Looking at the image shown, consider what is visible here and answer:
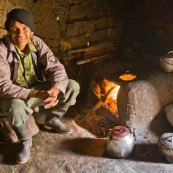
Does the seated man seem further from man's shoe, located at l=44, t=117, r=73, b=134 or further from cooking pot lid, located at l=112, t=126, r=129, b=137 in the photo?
cooking pot lid, located at l=112, t=126, r=129, b=137

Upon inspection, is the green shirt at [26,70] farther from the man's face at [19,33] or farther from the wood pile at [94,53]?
the wood pile at [94,53]

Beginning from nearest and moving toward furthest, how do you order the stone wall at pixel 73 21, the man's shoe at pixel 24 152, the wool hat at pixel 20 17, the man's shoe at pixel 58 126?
the wool hat at pixel 20 17, the man's shoe at pixel 24 152, the man's shoe at pixel 58 126, the stone wall at pixel 73 21

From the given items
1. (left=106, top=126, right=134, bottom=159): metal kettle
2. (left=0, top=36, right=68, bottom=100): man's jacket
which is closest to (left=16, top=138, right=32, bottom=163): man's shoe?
(left=0, top=36, right=68, bottom=100): man's jacket

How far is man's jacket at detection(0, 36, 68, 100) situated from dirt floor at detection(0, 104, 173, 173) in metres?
0.78

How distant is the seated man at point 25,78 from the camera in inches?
121

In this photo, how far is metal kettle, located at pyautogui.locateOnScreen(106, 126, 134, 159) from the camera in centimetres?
324

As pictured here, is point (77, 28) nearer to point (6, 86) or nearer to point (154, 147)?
point (6, 86)

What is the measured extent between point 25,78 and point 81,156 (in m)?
1.17

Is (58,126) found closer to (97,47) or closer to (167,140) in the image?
(167,140)

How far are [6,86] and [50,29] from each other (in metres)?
1.64

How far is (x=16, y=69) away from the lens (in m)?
3.27

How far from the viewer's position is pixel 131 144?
3.32 metres

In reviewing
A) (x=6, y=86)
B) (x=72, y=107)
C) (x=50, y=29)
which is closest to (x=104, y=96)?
(x=72, y=107)

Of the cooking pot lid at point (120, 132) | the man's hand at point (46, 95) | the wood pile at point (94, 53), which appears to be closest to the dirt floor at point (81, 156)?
the cooking pot lid at point (120, 132)
